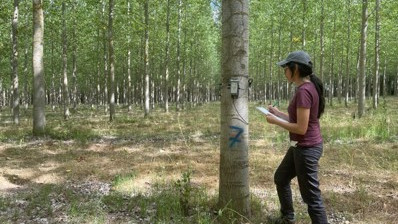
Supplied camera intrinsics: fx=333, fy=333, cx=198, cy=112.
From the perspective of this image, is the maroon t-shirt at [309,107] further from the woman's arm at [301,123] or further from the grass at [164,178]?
the grass at [164,178]

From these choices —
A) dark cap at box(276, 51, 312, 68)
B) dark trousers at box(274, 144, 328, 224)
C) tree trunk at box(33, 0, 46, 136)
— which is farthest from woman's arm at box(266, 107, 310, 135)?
tree trunk at box(33, 0, 46, 136)

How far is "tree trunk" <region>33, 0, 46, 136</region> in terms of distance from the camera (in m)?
12.1

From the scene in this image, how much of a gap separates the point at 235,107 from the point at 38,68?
1026cm

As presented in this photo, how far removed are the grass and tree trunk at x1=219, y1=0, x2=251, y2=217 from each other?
1.10 ft

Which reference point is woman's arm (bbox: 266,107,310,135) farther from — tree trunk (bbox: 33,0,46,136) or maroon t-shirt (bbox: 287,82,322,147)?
tree trunk (bbox: 33,0,46,136)

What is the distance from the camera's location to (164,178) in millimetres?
6777

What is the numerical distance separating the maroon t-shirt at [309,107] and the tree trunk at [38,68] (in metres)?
10.9

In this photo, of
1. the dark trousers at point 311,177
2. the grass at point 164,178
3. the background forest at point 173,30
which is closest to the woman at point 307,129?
the dark trousers at point 311,177

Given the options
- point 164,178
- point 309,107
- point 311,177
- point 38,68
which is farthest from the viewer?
point 38,68

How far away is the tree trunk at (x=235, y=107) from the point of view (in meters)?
4.40

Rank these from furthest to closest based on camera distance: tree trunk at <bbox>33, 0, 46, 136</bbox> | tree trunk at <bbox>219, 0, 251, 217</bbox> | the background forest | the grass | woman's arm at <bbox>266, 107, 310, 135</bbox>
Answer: the background forest < tree trunk at <bbox>33, 0, 46, 136</bbox> < the grass < tree trunk at <bbox>219, 0, 251, 217</bbox> < woman's arm at <bbox>266, 107, 310, 135</bbox>

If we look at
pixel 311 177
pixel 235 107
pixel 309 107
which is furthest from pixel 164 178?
pixel 309 107

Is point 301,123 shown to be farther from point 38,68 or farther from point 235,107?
point 38,68

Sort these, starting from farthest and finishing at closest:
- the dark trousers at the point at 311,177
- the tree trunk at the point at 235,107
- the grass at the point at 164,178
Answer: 1. the grass at the point at 164,178
2. the tree trunk at the point at 235,107
3. the dark trousers at the point at 311,177
